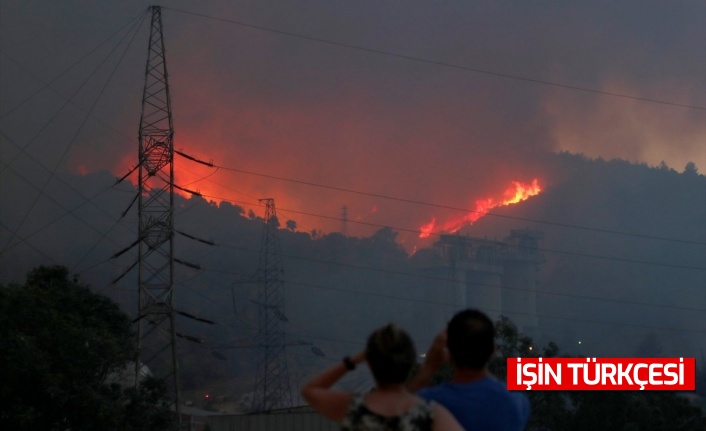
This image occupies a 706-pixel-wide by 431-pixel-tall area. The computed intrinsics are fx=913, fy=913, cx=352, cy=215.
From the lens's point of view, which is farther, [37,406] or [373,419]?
[37,406]

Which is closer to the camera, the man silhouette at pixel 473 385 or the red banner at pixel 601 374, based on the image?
the man silhouette at pixel 473 385

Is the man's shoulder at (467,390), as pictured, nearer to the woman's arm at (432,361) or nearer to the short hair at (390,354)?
the woman's arm at (432,361)

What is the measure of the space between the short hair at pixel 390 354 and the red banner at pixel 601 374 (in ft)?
134

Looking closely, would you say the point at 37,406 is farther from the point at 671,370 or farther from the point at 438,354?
the point at 438,354

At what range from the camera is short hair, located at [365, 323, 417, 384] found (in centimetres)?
505

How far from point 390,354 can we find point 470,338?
2.35ft

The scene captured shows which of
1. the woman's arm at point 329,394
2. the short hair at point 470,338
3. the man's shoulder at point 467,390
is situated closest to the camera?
the woman's arm at point 329,394

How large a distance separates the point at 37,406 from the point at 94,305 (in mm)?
14633

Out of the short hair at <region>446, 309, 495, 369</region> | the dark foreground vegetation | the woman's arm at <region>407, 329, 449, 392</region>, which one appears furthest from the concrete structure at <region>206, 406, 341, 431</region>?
the short hair at <region>446, 309, 495, 369</region>

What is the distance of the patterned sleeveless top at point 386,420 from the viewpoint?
4957 millimetres

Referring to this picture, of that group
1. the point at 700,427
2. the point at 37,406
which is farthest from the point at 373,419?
the point at 700,427

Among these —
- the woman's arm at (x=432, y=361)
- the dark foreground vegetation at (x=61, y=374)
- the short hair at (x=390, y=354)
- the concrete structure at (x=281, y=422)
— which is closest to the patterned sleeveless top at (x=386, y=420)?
the short hair at (x=390, y=354)

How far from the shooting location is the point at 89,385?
147 ft

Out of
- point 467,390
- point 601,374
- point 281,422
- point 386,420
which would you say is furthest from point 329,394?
point 601,374
